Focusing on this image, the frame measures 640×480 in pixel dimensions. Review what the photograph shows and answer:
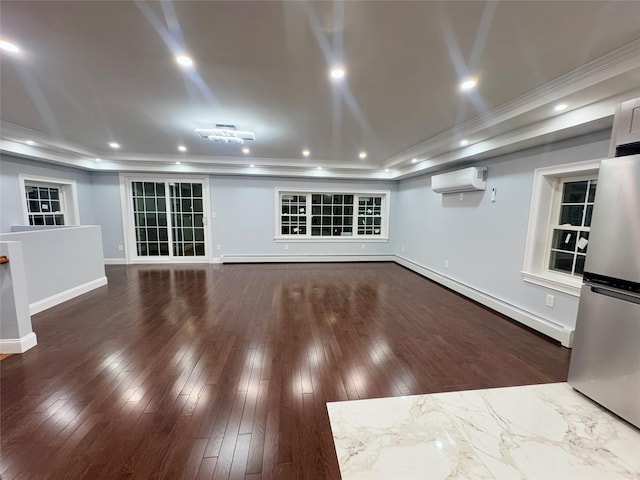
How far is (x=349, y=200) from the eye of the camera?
7086 mm

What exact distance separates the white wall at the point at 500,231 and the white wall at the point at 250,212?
2.63 meters

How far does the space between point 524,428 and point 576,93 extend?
2578 millimetres

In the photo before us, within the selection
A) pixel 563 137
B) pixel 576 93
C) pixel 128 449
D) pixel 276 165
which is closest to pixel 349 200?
pixel 276 165

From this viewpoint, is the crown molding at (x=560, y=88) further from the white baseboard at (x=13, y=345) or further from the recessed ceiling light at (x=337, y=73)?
the white baseboard at (x=13, y=345)

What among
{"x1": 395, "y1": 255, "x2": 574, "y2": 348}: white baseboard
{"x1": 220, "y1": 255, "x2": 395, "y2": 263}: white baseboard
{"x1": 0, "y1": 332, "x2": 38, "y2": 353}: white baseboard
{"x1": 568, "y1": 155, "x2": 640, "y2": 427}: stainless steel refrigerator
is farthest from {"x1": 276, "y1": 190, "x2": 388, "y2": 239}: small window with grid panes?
{"x1": 568, "y1": 155, "x2": 640, "y2": 427}: stainless steel refrigerator

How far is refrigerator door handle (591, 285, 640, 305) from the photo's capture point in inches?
68.6

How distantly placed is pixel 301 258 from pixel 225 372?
4.70 metres

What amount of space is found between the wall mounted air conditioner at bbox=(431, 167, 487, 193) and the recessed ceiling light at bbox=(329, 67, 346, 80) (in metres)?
2.79

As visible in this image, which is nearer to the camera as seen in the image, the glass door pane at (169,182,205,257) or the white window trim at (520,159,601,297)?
the white window trim at (520,159,601,297)

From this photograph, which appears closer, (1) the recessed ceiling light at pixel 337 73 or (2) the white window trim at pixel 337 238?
(1) the recessed ceiling light at pixel 337 73

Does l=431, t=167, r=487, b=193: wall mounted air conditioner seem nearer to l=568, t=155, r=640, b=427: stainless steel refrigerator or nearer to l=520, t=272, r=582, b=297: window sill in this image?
l=520, t=272, r=582, b=297: window sill

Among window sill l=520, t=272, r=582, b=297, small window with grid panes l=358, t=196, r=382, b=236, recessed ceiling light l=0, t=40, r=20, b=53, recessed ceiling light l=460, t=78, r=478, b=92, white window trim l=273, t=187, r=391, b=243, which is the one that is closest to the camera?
recessed ceiling light l=0, t=40, r=20, b=53

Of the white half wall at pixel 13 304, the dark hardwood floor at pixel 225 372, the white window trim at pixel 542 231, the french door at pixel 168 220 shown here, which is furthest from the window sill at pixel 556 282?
the french door at pixel 168 220

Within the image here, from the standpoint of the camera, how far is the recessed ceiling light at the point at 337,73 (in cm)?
211
